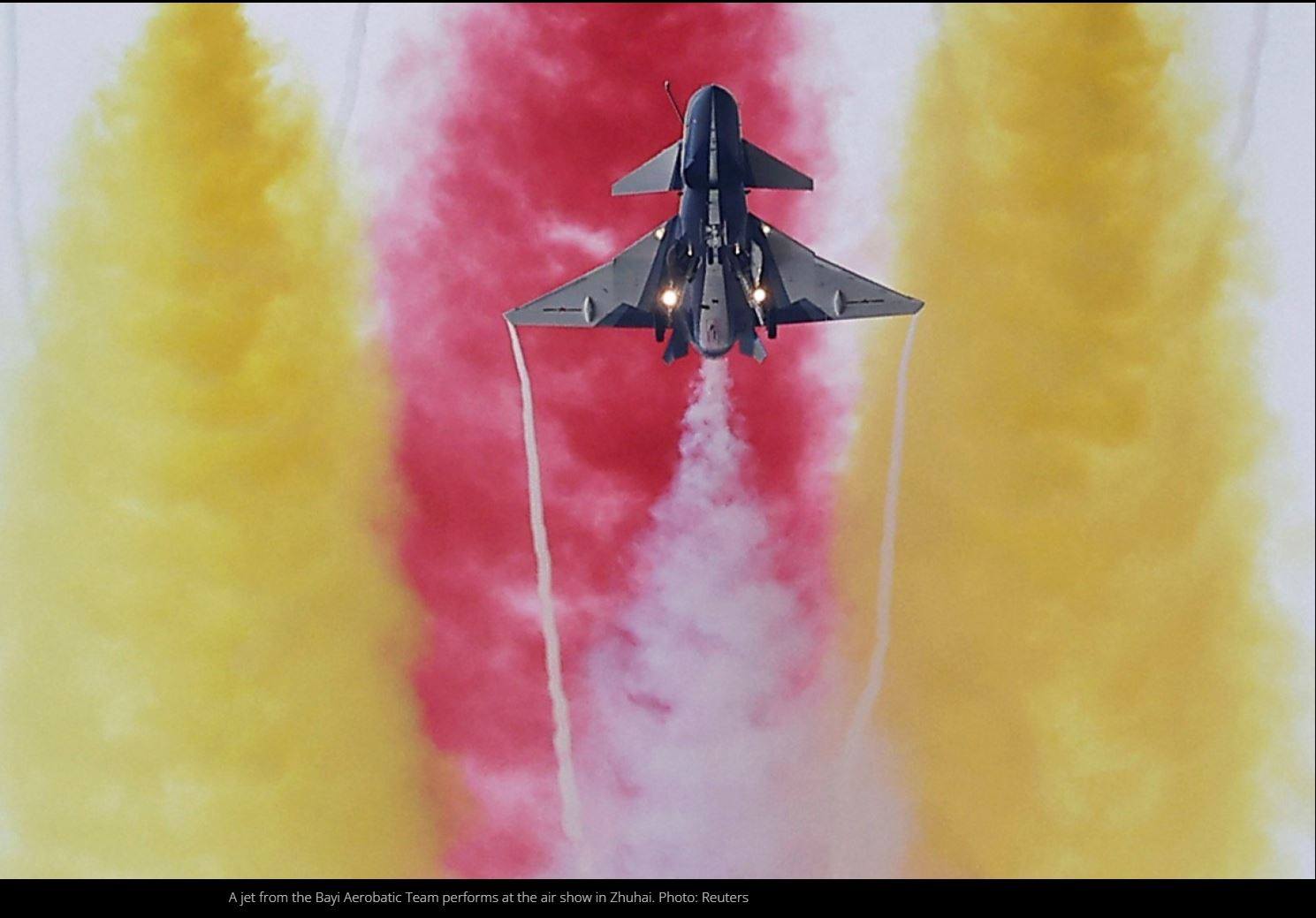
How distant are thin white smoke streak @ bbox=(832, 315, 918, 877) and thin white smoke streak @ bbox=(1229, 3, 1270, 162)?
273 inches

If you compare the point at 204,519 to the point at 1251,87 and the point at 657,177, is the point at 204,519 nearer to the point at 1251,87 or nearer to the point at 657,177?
the point at 657,177

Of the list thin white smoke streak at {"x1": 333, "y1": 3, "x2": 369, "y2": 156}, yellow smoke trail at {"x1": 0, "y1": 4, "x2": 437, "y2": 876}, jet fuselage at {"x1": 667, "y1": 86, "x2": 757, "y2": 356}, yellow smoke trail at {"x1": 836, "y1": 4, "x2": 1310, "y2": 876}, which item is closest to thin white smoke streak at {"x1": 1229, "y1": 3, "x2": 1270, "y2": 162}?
yellow smoke trail at {"x1": 836, "y1": 4, "x2": 1310, "y2": 876}

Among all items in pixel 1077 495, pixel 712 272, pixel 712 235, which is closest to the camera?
pixel 712 235

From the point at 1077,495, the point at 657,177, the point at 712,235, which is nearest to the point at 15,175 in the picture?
the point at 657,177

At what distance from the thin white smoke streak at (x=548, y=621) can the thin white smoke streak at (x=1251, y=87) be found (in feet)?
46.2

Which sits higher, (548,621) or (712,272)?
(712,272)

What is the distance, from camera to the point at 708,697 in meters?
25.6

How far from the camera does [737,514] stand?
25453 millimetres

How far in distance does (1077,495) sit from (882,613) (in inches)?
173

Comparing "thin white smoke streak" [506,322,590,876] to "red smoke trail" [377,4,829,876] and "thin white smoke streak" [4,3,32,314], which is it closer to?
"red smoke trail" [377,4,829,876]

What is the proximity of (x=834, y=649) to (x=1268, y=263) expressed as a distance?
1102cm

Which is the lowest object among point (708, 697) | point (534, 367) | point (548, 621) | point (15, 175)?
point (708, 697)

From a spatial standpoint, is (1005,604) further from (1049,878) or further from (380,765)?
(380,765)

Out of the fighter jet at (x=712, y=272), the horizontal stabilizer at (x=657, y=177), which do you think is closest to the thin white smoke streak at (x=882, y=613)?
the fighter jet at (x=712, y=272)
